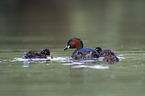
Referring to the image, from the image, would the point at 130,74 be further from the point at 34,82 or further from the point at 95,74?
the point at 34,82

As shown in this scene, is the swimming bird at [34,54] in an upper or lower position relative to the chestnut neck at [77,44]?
lower

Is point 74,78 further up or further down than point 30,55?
further down

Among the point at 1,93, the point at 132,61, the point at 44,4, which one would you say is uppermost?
the point at 44,4

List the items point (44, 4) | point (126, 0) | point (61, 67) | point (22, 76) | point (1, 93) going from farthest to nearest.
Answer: point (126, 0) < point (44, 4) < point (61, 67) < point (22, 76) < point (1, 93)

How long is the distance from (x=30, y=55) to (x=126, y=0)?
54.1 m

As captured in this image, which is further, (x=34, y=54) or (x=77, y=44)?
(x=77, y=44)

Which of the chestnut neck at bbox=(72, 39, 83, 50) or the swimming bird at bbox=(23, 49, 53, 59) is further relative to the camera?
the chestnut neck at bbox=(72, 39, 83, 50)

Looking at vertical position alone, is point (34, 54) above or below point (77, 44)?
below

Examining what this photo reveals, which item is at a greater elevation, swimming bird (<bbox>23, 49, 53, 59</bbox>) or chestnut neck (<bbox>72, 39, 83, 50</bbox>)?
chestnut neck (<bbox>72, 39, 83, 50</bbox>)

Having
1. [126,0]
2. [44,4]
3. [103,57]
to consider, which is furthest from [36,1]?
[103,57]

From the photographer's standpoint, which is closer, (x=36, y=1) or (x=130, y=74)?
(x=130, y=74)

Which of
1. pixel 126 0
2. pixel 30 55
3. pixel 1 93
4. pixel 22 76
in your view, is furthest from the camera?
pixel 126 0

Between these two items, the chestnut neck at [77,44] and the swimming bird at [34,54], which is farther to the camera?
the chestnut neck at [77,44]

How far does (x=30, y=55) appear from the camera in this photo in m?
11.1
